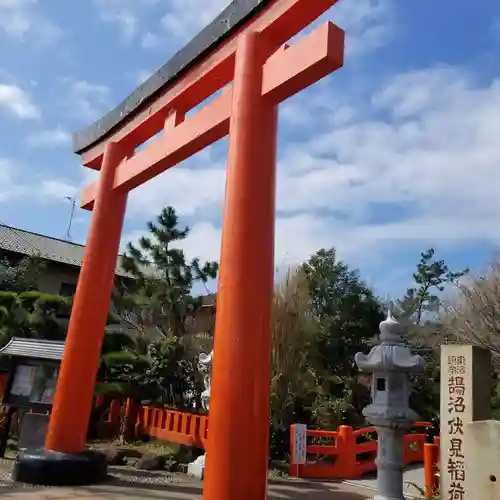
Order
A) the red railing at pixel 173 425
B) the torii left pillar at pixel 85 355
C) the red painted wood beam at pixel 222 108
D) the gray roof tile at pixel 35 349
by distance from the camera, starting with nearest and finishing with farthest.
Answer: the red painted wood beam at pixel 222 108 < the torii left pillar at pixel 85 355 < the gray roof tile at pixel 35 349 < the red railing at pixel 173 425

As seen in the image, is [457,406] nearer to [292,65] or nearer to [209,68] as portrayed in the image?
[292,65]

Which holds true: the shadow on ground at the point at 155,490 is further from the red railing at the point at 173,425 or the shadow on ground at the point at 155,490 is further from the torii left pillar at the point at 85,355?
the red railing at the point at 173,425

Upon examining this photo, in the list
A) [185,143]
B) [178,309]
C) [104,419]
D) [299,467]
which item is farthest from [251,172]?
[178,309]

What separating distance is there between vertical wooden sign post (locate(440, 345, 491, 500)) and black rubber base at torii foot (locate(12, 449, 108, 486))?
13.5ft

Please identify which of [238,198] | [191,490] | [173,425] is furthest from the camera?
[173,425]

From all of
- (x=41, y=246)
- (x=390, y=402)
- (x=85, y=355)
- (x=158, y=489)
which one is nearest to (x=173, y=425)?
(x=158, y=489)

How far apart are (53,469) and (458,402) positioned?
15.2 feet

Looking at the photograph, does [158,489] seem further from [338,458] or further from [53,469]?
[338,458]

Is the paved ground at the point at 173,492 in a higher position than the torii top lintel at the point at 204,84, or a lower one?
lower

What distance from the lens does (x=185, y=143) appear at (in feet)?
18.3

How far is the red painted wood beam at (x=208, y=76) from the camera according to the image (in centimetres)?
432

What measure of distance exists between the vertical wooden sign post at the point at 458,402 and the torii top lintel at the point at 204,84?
2998 mm

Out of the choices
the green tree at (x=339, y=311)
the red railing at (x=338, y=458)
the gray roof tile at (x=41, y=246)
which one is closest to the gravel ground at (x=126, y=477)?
the red railing at (x=338, y=458)

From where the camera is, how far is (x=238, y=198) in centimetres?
411
